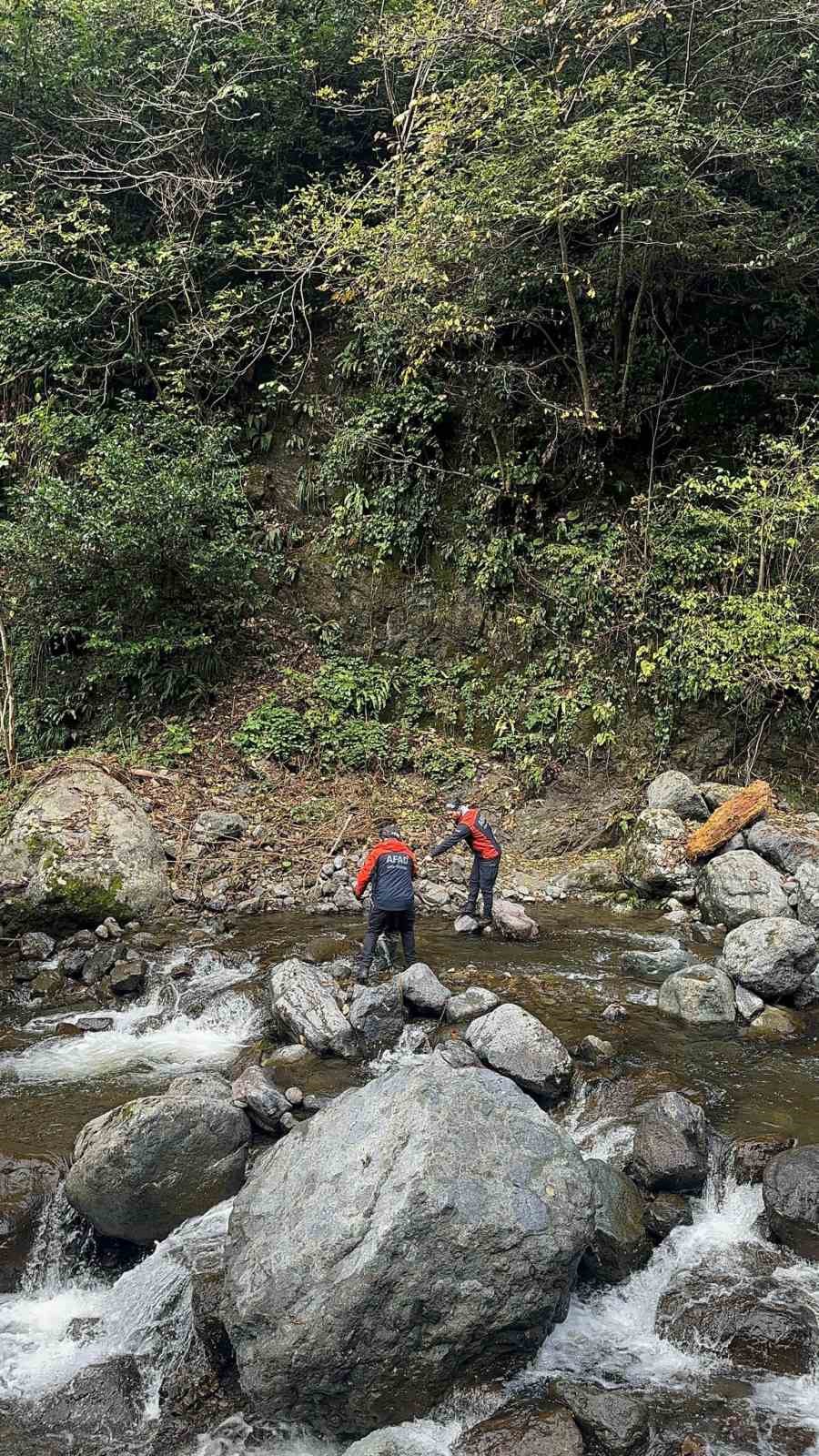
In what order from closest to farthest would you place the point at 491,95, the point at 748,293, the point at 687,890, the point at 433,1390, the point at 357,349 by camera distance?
1. the point at 433,1390
2. the point at 687,890
3. the point at 491,95
4. the point at 748,293
5. the point at 357,349

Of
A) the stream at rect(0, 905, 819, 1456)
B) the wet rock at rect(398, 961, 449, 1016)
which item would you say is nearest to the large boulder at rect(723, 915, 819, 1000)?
the stream at rect(0, 905, 819, 1456)

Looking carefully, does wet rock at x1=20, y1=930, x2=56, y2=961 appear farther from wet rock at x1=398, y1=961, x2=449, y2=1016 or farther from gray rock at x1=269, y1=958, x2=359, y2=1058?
wet rock at x1=398, y1=961, x2=449, y2=1016

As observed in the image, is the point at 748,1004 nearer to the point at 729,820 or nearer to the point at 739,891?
the point at 739,891

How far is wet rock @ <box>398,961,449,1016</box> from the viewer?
842cm

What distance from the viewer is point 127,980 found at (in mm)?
9438

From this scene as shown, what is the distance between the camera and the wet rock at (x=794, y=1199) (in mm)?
5816

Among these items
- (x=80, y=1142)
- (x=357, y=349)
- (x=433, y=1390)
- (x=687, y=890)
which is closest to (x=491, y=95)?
(x=357, y=349)

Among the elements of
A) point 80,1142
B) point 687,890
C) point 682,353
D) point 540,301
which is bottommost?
point 687,890

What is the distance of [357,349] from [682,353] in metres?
6.39

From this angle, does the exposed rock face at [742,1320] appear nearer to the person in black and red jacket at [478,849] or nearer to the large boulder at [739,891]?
the large boulder at [739,891]

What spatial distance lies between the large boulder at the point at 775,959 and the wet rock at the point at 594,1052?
70.6 inches

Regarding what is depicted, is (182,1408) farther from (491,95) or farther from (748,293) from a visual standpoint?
(748,293)

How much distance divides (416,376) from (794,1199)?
1412 cm

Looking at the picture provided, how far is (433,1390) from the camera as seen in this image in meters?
4.80
